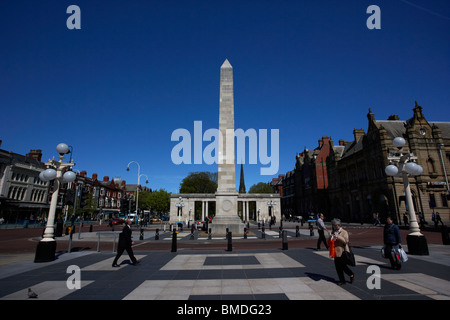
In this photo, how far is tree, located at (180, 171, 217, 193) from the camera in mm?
71188

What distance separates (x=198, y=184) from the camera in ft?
237

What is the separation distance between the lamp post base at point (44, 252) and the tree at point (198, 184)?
61.1 metres

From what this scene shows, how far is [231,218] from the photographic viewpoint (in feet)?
69.5

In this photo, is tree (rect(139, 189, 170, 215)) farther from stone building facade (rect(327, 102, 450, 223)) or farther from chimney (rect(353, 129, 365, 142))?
chimney (rect(353, 129, 365, 142))

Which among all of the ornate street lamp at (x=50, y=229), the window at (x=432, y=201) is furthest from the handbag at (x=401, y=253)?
the window at (x=432, y=201)

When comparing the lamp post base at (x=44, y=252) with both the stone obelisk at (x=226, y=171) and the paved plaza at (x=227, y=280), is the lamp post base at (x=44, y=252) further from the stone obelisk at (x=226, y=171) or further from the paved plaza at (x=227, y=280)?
the stone obelisk at (x=226, y=171)

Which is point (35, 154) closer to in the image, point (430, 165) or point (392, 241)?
point (392, 241)

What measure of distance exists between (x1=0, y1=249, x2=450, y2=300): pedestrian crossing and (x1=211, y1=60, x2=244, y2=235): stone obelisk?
39.9 ft

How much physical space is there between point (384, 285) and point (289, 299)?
2.94 meters

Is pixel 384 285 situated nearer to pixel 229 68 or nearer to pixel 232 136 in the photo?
pixel 232 136

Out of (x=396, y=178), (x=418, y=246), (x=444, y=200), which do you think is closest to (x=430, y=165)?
(x=444, y=200)

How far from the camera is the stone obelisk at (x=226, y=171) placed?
21.0 meters

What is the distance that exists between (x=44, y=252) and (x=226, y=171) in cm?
1499
